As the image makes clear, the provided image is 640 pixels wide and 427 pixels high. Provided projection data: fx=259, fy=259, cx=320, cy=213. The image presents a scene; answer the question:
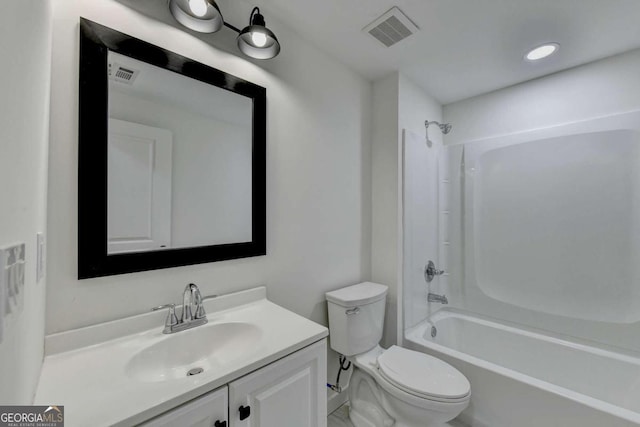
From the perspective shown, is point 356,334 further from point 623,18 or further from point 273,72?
point 623,18

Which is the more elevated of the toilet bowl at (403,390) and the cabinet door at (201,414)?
the cabinet door at (201,414)

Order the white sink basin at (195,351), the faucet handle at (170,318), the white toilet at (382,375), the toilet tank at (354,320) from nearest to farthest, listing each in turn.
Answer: the white sink basin at (195,351) < the faucet handle at (170,318) < the white toilet at (382,375) < the toilet tank at (354,320)

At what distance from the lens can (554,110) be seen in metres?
2.04

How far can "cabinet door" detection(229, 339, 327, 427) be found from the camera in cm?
83

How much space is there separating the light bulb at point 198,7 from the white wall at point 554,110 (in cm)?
234

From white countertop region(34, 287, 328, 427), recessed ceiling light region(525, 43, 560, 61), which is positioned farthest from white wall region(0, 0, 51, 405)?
recessed ceiling light region(525, 43, 560, 61)

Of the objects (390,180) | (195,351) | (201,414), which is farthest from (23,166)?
(390,180)

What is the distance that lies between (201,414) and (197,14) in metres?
1.47

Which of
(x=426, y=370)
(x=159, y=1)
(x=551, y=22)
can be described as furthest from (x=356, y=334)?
(x=551, y=22)

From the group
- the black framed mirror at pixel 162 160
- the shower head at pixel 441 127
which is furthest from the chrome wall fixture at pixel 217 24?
the shower head at pixel 441 127

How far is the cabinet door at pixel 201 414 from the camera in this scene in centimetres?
68

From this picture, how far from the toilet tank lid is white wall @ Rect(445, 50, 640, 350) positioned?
1.09 m

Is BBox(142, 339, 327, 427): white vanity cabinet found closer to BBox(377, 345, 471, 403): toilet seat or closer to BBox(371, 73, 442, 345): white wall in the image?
BBox(377, 345, 471, 403): toilet seat

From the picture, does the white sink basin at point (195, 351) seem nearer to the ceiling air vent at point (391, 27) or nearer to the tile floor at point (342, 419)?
the tile floor at point (342, 419)
